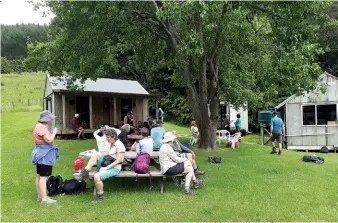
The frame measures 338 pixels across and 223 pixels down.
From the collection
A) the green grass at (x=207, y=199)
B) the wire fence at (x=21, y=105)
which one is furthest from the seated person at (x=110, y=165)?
the wire fence at (x=21, y=105)

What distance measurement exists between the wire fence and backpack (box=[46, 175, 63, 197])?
34.9 m

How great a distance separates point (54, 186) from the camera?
7.27m

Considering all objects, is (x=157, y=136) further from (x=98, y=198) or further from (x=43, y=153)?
(x=43, y=153)

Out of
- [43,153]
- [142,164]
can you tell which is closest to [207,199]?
[142,164]

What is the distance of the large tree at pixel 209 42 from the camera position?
385 inches

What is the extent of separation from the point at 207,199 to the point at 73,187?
285 centimetres

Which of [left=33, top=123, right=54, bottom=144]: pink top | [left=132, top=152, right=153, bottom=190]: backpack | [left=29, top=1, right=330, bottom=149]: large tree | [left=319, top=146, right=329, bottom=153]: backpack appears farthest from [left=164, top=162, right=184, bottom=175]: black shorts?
[left=319, top=146, right=329, bottom=153]: backpack

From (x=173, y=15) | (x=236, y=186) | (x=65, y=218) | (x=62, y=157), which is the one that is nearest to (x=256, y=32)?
(x=173, y=15)

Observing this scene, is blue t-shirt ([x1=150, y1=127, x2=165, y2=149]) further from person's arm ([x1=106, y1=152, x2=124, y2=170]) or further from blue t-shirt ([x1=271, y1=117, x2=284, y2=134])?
blue t-shirt ([x1=271, y1=117, x2=284, y2=134])

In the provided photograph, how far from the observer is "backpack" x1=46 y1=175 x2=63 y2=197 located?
722 centimetres

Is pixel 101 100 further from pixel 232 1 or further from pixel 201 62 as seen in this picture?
pixel 232 1

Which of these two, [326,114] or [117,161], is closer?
[117,161]

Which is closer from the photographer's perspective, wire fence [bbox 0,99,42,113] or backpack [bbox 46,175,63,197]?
backpack [bbox 46,175,63,197]

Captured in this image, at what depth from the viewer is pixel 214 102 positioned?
1434cm
